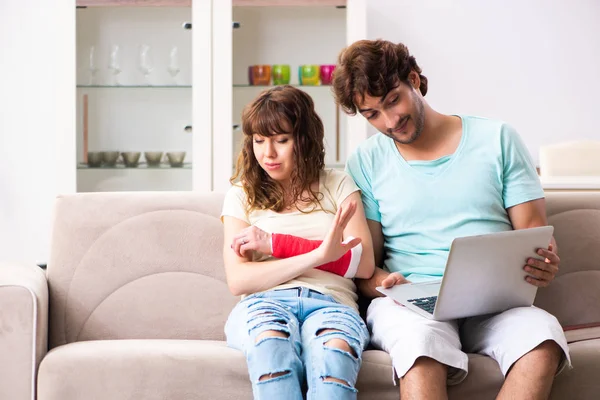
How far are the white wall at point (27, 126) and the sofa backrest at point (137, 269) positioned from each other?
1.78m

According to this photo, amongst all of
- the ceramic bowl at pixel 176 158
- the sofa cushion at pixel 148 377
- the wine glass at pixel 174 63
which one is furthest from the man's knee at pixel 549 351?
the wine glass at pixel 174 63

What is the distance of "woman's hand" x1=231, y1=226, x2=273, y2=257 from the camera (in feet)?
5.73

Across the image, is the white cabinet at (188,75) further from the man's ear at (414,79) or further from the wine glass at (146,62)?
the man's ear at (414,79)

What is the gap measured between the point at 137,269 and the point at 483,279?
934 mm

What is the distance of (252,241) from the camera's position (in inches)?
68.7

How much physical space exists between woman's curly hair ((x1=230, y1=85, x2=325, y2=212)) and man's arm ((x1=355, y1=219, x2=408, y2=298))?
19 cm

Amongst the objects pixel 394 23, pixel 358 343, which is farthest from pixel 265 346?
pixel 394 23

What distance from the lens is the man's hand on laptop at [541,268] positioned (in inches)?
64.6

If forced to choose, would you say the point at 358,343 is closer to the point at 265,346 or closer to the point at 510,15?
the point at 265,346

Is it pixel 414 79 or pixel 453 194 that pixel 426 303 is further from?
pixel 414 79

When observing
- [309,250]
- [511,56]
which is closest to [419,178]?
[309,250]

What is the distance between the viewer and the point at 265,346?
1534mm

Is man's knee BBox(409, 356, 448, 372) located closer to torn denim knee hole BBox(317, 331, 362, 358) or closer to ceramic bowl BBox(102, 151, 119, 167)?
torn denim knee hole BBox(317, 331, 362, 358)

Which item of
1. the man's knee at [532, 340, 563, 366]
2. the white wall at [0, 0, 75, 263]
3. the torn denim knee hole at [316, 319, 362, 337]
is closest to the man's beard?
the torn denim knee hole at [316, 319, 362, 337]
